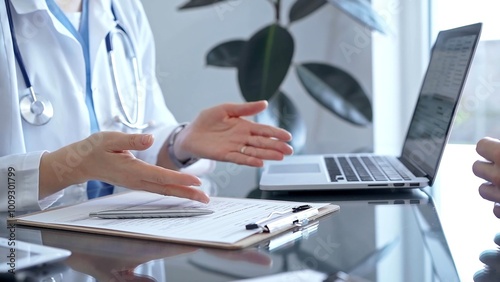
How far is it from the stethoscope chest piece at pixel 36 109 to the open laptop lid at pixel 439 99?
2.22 ft

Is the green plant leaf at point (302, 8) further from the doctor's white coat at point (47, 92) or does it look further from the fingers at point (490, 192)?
the fingers at point (490, 192)

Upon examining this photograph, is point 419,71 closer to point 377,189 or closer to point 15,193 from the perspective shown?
point 377,189

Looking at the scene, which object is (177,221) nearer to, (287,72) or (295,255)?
(295,255)

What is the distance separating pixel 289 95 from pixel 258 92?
30 cm

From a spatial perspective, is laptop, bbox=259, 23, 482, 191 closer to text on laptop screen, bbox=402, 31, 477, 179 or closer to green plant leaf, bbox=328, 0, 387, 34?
text on laptop screen, bbox=402, 31, 477, 179

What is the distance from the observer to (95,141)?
89cm

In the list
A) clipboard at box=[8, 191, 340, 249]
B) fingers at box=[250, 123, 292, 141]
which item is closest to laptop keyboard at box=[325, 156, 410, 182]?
fingers at box=[250, 123, 292, 141]

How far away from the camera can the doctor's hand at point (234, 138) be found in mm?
1154

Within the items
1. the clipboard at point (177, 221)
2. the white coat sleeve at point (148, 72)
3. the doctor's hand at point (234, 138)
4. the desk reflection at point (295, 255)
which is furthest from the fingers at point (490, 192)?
the white coat sleeve at point (148, 72)

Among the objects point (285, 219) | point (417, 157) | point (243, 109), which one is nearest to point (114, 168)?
point (285, 219)

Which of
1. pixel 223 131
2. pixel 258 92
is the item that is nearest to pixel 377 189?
pixel 223 131

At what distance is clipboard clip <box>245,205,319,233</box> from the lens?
0.72m

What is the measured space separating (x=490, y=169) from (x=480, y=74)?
45.6 inches

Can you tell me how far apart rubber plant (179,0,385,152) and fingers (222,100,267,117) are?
0.64m
